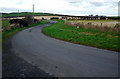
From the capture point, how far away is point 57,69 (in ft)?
19.5

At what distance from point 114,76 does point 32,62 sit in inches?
174

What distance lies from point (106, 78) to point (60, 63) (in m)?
2.62

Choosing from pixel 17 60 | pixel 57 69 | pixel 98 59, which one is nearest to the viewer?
pixel 57 69

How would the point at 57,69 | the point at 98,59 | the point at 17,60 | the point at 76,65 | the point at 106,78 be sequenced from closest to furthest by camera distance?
the point at 106,78 → the point at 57,69 → the point at 76,65 → the point at 98,59 → the point at 17,60

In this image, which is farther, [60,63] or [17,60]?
[17,60]

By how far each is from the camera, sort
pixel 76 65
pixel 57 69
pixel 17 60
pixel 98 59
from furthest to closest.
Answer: pixel 17 60 < pixel 98 59 < pixel 76 65 < pixel 57 69

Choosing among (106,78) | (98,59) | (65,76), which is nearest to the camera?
(106,78)

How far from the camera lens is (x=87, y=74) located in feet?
17.3

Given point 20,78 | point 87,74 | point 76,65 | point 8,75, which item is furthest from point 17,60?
point 87,74

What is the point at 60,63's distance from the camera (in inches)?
264

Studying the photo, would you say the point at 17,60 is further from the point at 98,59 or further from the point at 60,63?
the point at 98,59

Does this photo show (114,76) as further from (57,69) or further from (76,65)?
(57,69)

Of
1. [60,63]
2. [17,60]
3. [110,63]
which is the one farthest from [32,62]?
[110,63]

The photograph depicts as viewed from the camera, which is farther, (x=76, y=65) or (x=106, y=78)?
(x=76, y=65)
